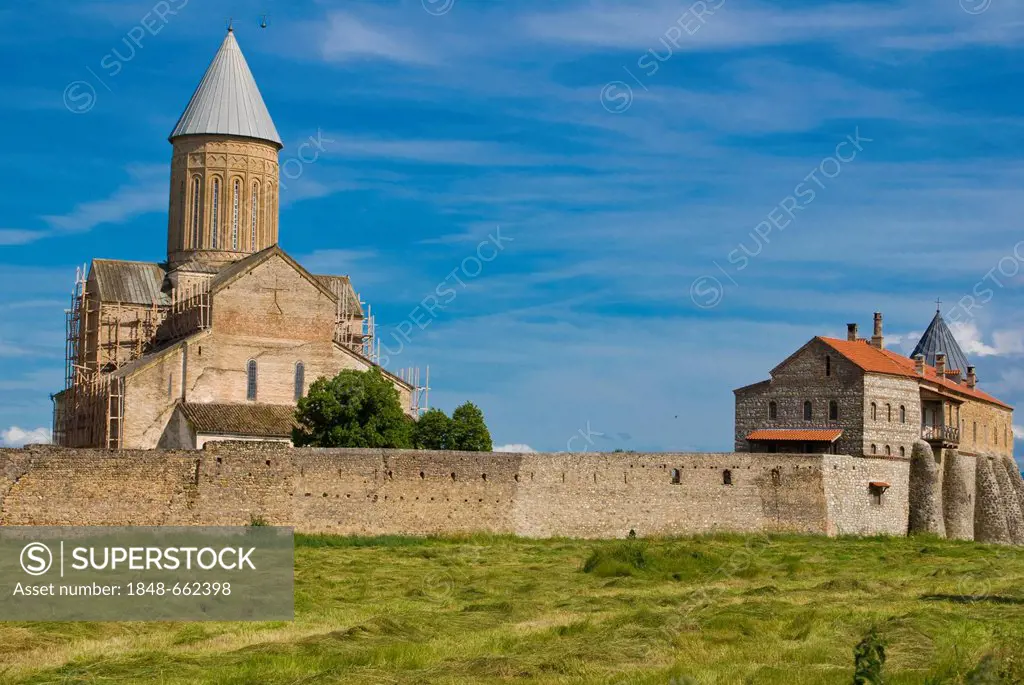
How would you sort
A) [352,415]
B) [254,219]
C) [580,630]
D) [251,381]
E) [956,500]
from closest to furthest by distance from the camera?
[580,630]
[352,415]
[956,500]
[251,381]
[254,219]

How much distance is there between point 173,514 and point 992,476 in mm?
25010

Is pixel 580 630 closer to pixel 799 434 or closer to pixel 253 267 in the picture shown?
pixel 799 434

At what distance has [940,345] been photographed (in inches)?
2379

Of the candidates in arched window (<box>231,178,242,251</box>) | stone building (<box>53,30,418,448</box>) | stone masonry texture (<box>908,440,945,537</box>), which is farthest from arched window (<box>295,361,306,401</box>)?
stone masonry texture (<box>908,440,945,537</box>)

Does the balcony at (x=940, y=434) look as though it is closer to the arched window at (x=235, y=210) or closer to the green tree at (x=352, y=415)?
the green tree at (x=352, y=415)

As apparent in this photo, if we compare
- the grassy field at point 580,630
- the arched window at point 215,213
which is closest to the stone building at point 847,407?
the grassy field at point 580,630

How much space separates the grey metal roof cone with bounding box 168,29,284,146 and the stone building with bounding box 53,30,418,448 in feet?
0.15

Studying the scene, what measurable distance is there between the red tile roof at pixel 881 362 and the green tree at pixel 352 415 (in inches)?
473

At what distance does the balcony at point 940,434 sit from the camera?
42.0 metres

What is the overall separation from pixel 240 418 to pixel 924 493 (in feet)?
61.1

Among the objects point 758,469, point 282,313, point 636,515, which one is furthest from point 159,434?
point 758,469

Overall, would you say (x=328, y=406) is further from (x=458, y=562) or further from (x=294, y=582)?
(x=294, y=582)

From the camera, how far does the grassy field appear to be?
15359 mm

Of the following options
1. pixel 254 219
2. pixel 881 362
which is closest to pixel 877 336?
pixel 881 362
